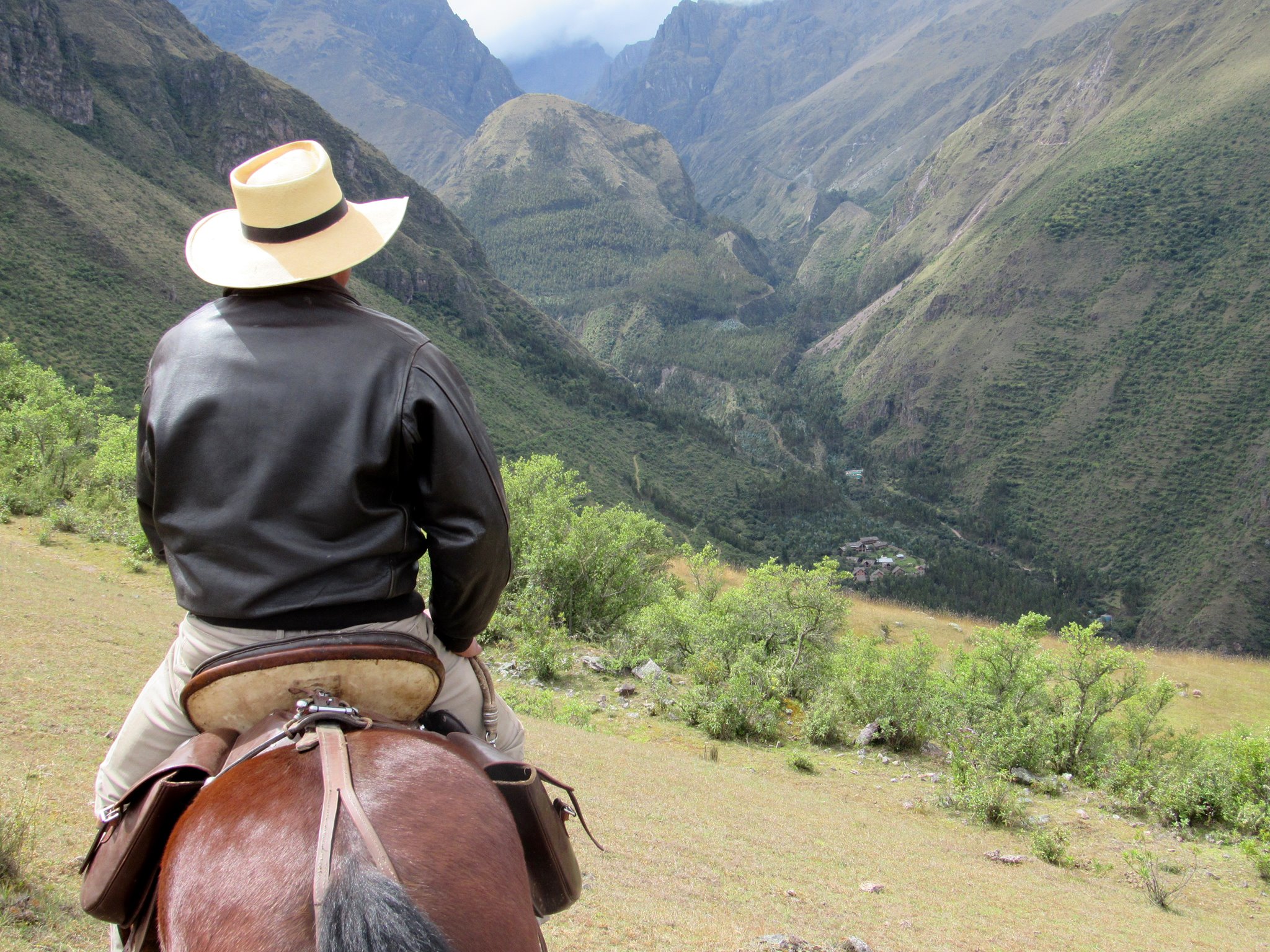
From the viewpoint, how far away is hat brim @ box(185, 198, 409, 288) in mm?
2281

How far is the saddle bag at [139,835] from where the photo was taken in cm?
203

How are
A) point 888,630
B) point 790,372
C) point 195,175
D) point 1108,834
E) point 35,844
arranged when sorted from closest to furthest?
point 35,844
point 1108,834
point 888,630
point 195,175
point 790,372

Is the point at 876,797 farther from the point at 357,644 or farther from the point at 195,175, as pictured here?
the point at 195,175

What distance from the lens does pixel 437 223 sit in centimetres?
10819

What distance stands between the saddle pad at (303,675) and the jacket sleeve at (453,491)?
8.5 inches

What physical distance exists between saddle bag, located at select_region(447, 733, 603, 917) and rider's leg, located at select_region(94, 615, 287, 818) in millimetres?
828

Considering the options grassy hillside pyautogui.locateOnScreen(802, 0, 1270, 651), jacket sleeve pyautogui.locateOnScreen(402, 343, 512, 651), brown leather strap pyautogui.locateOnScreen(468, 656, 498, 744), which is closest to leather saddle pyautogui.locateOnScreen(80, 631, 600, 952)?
jacket sleeve pyautogui.locateOnScreen(402, 343, 512, 651)

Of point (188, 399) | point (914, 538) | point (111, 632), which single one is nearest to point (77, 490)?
point (111, 632)

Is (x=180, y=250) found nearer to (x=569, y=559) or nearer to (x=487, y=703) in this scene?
(x=569, y=559)

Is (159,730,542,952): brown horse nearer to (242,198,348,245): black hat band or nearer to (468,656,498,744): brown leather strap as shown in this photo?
(468,656,498,744): brown leather strap

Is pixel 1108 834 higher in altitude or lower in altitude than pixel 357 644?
lower

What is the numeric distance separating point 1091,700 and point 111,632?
15.4 m

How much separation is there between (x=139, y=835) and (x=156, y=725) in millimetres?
443

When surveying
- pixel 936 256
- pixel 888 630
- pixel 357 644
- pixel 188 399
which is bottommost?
pixel 888 630
